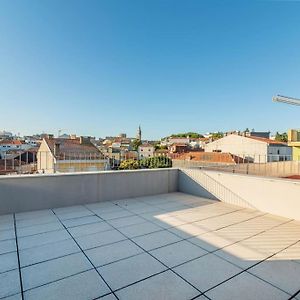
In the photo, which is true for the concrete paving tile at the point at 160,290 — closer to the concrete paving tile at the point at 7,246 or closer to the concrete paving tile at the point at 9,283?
the concrete paving tile at the point at 9,283

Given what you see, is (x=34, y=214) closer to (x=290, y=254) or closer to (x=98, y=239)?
(x=98, y=239)

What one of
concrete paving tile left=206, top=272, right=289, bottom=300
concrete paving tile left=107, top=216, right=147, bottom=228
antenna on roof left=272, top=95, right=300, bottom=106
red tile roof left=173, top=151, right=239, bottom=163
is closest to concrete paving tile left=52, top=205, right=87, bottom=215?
concrete paving tile left=107, top=216, right=147, bottom=228

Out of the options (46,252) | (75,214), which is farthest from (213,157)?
(46,252)

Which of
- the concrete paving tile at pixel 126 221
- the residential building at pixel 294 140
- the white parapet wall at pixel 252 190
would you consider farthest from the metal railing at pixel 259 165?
the residential building at pixel 294 140

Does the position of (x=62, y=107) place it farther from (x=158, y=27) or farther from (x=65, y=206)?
(x=65, y=206)

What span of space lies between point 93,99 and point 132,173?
38.7ft

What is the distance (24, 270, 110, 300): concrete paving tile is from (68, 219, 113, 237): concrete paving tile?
3.25 ft

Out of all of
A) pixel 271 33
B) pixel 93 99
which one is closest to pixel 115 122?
pixel 93 99

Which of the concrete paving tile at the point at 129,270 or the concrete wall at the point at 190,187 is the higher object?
the concrete wall at the point at 190,187

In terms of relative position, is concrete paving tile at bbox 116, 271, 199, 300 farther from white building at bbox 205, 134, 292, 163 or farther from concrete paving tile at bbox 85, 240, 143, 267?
white building at bbox 205, 134, 292, 163

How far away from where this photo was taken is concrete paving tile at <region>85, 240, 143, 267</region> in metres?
2.05

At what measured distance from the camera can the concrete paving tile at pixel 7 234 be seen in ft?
8.36

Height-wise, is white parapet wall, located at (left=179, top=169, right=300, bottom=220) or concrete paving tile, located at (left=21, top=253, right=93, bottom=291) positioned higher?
white parapet wall, located at (left=179, top=169, right=300, bottom=220)

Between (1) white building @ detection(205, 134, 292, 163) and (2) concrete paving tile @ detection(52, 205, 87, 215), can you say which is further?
(1) white building @ detection(205, 134, 292, 163)
